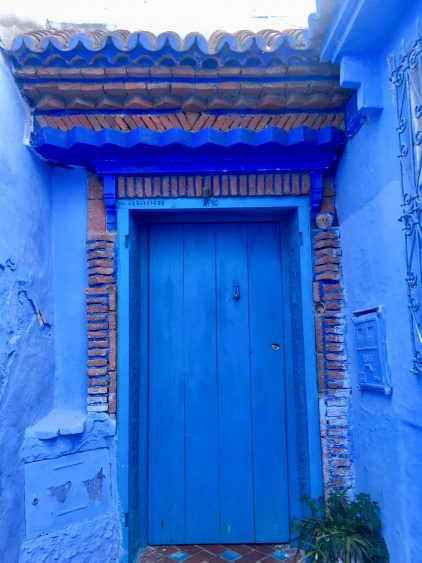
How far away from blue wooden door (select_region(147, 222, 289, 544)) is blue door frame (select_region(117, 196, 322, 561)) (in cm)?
7

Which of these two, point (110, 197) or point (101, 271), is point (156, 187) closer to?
point (110, 197)

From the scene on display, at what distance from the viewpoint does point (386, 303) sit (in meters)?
2.49

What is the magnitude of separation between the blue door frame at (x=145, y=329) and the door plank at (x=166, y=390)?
0.07 meters

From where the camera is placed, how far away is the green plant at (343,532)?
2.50 metres

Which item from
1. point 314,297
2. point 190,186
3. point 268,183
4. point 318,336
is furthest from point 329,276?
point 190,186

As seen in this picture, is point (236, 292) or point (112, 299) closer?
point (112, 299)

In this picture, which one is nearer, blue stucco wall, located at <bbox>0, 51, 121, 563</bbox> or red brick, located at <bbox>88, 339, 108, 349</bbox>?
blue stucco wall, located at <bbox>0, 51, 121, 563</bbox>

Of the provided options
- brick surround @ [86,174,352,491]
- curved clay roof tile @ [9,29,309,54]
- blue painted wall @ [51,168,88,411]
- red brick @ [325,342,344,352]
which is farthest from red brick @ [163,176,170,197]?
red brick @ [325,342,344,352]

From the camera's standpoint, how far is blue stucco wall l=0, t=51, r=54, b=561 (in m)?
2.57

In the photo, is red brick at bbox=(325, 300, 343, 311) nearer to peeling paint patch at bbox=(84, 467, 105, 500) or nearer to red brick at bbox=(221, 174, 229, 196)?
red brick at bbox=(221, 174, 229, 196)

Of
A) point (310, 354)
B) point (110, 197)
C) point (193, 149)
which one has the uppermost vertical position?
point (193, 149)

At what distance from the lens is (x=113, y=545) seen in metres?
2.94

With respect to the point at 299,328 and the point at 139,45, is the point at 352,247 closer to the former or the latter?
the point at 299,328

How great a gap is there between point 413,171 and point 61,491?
2.63 m
